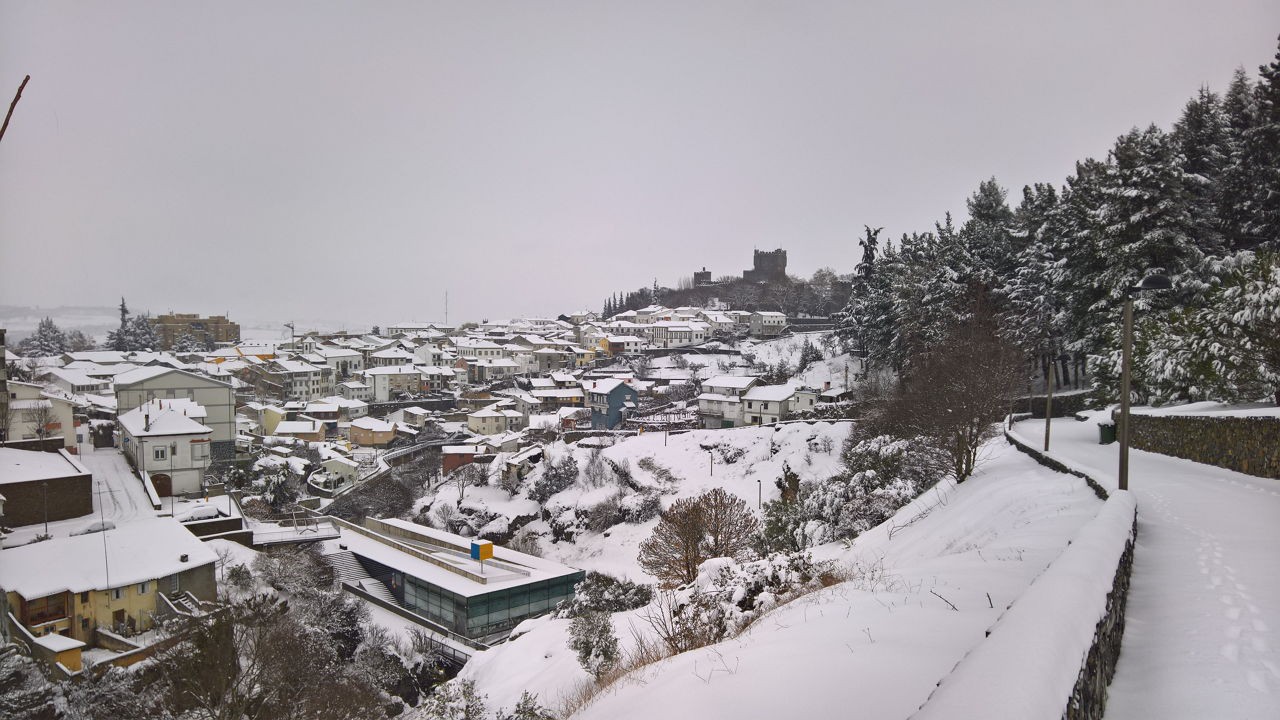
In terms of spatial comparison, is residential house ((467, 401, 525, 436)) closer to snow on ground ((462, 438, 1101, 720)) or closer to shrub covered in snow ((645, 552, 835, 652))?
snow on ground ((462, 438, 1101, 720))

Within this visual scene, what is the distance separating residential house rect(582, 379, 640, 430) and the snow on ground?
4140cm

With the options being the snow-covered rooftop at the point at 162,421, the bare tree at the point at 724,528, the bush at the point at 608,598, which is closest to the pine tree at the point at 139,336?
the snow-covered rooftop at the point at 162,421

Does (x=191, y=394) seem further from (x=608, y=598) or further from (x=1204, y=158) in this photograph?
(x=1204, y=158)

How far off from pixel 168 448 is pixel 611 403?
31.5 meters

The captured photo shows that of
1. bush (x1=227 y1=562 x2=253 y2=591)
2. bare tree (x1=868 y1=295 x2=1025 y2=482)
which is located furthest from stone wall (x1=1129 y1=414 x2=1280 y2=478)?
bush (x1=227 y1=562 x2=253 y2=591)

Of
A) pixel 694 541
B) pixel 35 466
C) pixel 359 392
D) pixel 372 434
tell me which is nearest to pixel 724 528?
pixel 694 541

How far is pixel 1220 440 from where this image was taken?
1229 cm

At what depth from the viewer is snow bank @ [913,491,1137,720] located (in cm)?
185

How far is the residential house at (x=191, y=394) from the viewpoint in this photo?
36562 mm

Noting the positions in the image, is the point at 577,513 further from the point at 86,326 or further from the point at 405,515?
the point at 86,326

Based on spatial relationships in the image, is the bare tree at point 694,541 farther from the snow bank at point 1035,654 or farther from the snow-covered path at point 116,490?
the snow-covered path at point 116,490

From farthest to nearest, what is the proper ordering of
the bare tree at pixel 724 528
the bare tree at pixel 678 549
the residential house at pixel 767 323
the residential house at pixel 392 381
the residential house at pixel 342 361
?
the residential house at pixel 767 323, the residential house at pixel 342 361, the residential house at pixel 392 381, the bare tree at pixel 724 528, the bare tree at pixel 678 549

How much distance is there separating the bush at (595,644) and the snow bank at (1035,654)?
7592mm

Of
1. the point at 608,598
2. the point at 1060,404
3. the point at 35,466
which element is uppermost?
the point at 1060,404
